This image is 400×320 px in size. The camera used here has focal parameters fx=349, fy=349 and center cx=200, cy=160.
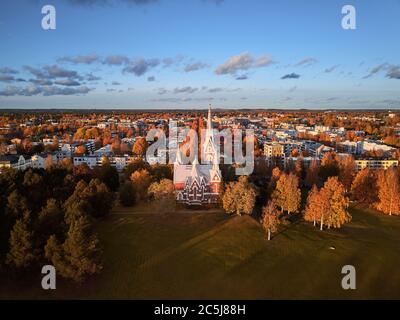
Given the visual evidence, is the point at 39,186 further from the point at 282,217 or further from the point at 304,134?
the point at 304,134

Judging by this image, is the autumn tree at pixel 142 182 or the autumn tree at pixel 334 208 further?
the autumn tree at pixel 142 182

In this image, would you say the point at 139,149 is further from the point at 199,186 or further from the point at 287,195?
the point at 287,195

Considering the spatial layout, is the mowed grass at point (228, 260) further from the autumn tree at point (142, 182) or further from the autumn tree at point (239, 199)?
the autumn tree at point (142, 182)

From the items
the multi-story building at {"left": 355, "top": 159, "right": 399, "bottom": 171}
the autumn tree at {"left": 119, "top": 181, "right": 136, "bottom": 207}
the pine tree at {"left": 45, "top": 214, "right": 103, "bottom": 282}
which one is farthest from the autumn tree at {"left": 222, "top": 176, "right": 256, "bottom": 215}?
the multi-story building at {"left": 355, "top": 159, "right": 399, "bottom": 171}

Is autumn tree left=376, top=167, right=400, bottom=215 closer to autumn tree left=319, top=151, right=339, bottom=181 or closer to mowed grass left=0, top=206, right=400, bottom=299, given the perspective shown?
mowed grass left=0, top=206, right=400, bottom=299

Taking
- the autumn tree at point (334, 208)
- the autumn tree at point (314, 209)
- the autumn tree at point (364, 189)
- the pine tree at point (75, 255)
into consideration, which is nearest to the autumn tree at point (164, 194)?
the pine tree at point (75, 255)
